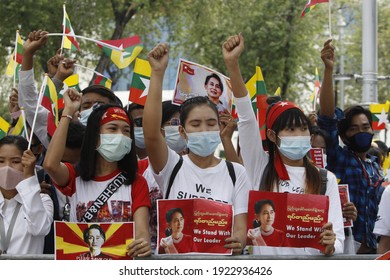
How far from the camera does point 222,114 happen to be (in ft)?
21.9

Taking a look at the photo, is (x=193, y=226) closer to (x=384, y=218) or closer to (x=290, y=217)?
(x=290, y=217)

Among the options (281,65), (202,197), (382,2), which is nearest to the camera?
(202,197)

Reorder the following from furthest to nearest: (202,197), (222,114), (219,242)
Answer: (222,114) < (202,197) < (219,242)

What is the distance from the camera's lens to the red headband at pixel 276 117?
555cm

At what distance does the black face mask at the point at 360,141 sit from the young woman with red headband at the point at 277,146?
1457 mm

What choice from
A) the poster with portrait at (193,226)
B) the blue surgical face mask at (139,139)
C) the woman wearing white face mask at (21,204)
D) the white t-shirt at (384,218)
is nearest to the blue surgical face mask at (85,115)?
the blue surgical face mask at (139,139)

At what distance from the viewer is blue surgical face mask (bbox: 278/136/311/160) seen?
18.2 feet

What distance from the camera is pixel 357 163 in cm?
705

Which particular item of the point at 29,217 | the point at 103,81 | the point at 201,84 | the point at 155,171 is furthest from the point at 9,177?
the point at 103,81

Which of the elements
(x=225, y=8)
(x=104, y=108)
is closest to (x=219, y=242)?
(x=104, y=108)

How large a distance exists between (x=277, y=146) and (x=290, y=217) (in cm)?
72
